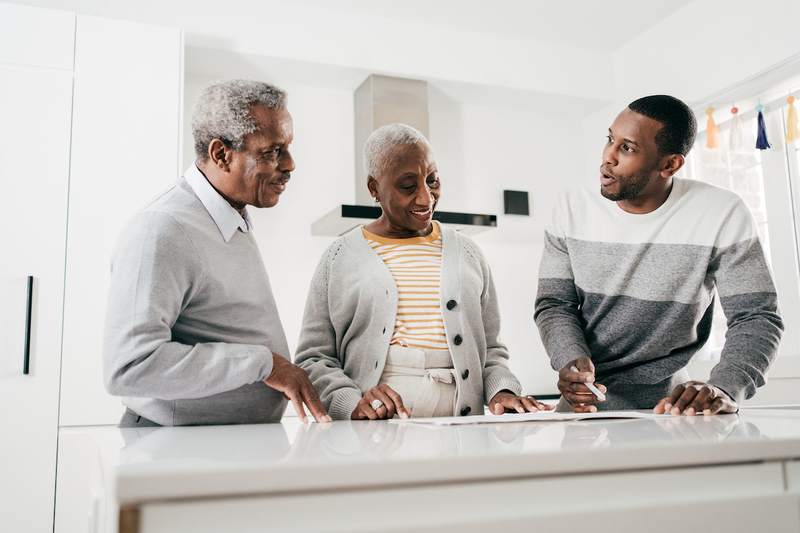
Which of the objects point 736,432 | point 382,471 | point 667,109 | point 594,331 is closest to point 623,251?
point 594,331

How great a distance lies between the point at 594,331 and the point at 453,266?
1.00ft

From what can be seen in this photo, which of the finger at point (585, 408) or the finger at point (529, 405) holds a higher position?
the finger at point (529, 405)

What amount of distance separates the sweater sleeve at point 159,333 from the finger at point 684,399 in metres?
0.60

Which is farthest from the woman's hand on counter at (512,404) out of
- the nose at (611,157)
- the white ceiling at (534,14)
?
the white ceiling at (534,14)

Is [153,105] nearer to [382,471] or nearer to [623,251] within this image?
[623,251]

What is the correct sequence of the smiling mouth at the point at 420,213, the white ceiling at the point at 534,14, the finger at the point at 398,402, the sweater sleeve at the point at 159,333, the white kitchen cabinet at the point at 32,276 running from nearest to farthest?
the sweater sleeve at the point at 159,333
the finger at the point at 398,402
the smiling mouth at the point at 420,213
the white kitchen cabinet at the point at 32,276
the white ceiling at the point at 534,14

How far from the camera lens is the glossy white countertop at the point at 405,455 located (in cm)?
48

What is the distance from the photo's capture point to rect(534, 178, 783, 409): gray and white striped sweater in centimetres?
133

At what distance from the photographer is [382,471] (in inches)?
20.1

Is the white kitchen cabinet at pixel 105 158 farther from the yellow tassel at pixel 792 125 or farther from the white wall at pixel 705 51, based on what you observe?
the yellow tassel at pixel 792 125

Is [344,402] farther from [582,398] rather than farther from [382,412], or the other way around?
[582,398]

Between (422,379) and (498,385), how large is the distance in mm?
159

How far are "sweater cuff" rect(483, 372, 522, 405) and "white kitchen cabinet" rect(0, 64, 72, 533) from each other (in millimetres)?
1693

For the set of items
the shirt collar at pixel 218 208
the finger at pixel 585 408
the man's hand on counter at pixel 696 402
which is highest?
the shirt collar at pixel 218 208
